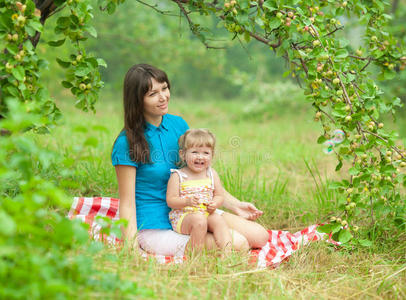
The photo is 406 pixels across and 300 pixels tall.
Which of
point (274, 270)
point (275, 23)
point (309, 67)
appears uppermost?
point (275, 23)

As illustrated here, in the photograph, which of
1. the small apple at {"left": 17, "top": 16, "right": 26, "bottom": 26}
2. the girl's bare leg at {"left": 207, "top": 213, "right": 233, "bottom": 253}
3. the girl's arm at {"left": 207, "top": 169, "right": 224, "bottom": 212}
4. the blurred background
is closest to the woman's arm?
the girl's arm at {"left": 207, "top": 169, "right": 224, "bottom": 212}

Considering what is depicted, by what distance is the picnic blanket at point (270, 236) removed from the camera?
8.70 feet

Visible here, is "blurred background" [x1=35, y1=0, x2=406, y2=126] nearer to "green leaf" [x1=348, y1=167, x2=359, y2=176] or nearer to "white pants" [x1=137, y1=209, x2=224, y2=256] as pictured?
"white pants" [x1=137, y1=209, x2=224, y2=256]

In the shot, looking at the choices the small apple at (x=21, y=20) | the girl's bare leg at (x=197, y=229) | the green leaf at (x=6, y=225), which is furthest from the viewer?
the girl's bare leg at (x=197, y=229)

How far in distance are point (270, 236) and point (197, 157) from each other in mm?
780

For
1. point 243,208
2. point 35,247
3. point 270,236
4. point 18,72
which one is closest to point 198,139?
point 243,208

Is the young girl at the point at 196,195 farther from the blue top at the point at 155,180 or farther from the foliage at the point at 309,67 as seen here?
the foliage at the point at 309,67

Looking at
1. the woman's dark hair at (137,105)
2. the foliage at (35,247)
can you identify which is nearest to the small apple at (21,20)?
the foliage at (35,247)

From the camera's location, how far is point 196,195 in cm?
269

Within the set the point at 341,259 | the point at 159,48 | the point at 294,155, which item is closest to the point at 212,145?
the point at 341,259

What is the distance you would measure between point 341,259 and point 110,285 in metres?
1.50

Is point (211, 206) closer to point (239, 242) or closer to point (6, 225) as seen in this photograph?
point (239, 242)

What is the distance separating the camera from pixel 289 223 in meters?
3.30

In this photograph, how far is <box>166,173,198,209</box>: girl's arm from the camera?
8.56 ft
